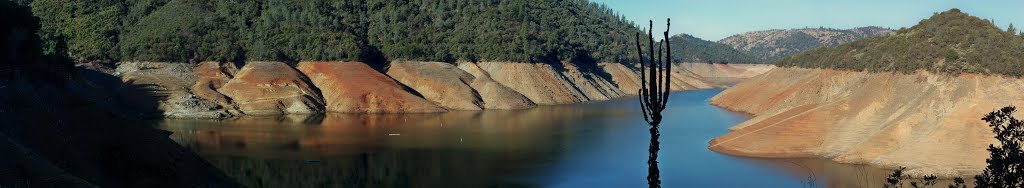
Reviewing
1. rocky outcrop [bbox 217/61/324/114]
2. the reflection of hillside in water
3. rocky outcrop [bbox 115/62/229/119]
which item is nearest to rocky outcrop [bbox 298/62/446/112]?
rocky outcrop [bbox 217/61/324/114]

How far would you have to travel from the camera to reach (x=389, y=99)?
103312 mm

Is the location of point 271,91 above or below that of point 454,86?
below

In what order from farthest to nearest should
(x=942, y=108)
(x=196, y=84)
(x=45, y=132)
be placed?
1. (x=196, y=84)
2. (x=942, y=108)
3. (x=45, y=132)

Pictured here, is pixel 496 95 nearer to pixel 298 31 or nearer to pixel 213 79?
pixel 298 31

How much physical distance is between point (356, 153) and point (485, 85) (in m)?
59.5

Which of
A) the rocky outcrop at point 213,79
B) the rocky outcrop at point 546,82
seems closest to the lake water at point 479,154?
the rocky outcrop at point 213,79

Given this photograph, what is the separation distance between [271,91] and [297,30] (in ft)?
66.8

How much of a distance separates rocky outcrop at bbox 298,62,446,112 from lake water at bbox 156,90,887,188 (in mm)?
10580

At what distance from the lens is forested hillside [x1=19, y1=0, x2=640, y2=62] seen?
112 meters

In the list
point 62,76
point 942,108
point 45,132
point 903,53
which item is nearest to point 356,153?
point 62,76

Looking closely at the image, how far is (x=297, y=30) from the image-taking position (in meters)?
120

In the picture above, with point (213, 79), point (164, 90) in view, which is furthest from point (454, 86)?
point (164, 90)

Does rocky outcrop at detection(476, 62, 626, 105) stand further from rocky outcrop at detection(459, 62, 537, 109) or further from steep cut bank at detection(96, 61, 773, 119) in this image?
rocky outcrop at detection(459, 62, 537, 109)

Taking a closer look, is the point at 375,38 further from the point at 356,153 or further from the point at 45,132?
the point at 45,132
